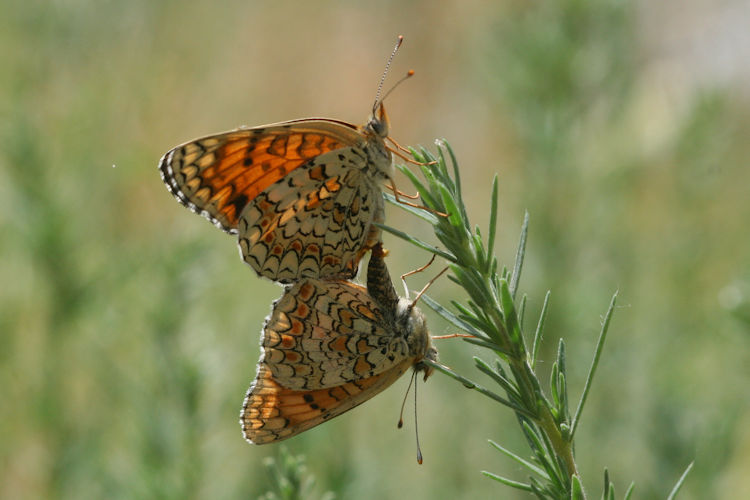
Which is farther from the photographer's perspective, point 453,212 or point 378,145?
point 378,145

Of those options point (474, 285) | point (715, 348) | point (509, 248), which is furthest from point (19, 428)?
point (715, 348)

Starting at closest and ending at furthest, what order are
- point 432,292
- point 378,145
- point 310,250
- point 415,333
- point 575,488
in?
1. point 575,488
2. point 415,333
3. point 310,250
4. point 378,145
5. point 432,292

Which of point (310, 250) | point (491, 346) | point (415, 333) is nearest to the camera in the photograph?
→ point (491, 346)

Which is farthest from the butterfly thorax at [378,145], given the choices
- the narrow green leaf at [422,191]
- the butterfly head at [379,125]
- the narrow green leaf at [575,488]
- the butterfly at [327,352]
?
the narrow green leaf at [575,488]

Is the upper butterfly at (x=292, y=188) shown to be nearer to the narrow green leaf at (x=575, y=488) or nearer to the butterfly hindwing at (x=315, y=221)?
the butterfly hindwing at (x=315, y=221)

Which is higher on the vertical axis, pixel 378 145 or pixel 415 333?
pixel 378 145

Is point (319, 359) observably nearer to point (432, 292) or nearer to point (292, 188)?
point (292, 188)

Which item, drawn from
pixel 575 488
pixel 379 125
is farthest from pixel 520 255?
pixel 379 125
